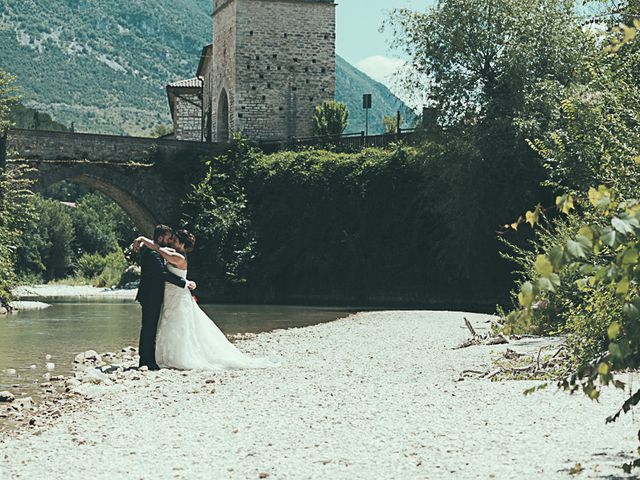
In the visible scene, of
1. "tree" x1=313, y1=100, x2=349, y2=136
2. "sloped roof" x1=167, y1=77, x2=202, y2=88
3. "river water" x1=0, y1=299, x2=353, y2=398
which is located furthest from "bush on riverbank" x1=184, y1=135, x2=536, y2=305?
"sloped roof" x1=167, y1=77, x2=202, y2=88

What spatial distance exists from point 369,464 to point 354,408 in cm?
204

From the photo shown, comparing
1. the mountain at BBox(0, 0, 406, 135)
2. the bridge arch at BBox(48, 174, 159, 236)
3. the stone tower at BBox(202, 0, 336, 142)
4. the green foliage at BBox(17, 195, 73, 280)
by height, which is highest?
the mountain at BBox(0, 0, 406, 135)

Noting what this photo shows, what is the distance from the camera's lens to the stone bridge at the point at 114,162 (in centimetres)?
3128

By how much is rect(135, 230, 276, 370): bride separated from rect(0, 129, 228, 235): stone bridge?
1991 centimetres

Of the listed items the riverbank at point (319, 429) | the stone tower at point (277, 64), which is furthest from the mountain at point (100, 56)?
the riverbank at point (319, 429)

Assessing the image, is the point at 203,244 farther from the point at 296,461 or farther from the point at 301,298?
the point at 296,461

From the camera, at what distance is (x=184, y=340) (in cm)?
1133

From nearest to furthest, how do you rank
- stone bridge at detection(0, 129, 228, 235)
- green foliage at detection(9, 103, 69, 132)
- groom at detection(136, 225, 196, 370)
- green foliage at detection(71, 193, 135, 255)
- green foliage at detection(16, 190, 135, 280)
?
groom at detection(136, 225, 196, 370) → stone bridge at detection(0, 129, 228, 235) → green foliage at detection(16, 190, 135, 280) → green foliage at detection(71, 193, 135, 255) → green foliage at detection(9, 103, 69, 132)

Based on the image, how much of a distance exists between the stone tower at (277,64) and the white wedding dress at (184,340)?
26.5 meters

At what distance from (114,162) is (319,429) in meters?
26.8

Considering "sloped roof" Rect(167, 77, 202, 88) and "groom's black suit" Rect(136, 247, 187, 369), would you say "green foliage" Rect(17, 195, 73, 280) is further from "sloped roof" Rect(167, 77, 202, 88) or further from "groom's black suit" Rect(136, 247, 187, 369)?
"groom's black suit" Rect(136, 247, 187, 369)

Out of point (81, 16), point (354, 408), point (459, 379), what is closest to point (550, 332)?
point (459, 379)

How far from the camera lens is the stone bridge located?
103ft

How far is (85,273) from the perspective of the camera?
5547 centimetres
